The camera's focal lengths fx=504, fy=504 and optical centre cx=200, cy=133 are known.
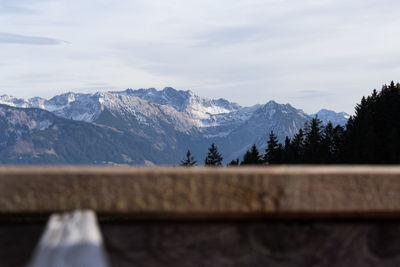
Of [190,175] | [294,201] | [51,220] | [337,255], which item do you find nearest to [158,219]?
[190,175]

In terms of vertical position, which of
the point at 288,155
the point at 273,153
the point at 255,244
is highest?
the point at 255,244

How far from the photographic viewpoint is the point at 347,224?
7.68 feet

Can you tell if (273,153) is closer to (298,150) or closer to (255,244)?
(298,150)

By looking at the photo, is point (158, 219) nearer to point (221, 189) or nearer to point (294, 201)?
point (221, 189)

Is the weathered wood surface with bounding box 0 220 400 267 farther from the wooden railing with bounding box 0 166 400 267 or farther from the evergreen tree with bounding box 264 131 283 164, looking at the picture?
the evergreen tree with bounding box 264 131 283 164

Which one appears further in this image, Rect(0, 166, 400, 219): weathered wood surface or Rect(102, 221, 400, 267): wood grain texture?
Rect(102, 221, 400, 267): wood grain texture

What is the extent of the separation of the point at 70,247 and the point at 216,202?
65cm

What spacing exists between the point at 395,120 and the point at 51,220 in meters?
79.9

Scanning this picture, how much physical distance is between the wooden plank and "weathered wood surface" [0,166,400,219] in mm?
153

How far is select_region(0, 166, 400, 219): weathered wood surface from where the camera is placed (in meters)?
2.15

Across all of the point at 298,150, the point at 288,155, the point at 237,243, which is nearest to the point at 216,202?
the point at 237,243

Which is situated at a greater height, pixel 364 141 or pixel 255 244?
pixel 255 244

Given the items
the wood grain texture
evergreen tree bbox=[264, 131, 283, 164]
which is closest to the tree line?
evergreen tree bbox=[264, 131, 283, 164]

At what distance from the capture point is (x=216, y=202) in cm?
219
